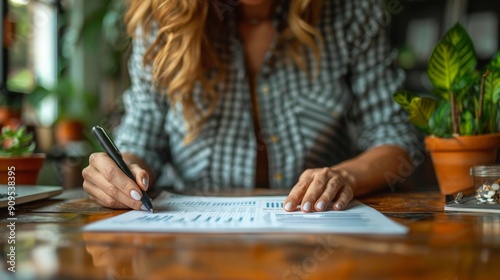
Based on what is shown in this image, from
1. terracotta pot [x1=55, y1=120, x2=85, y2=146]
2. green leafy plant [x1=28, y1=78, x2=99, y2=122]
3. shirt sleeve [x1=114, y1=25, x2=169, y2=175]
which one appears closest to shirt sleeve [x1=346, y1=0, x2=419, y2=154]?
shirt sleeve [x1=114, y1=25, x2=169, y2=175]

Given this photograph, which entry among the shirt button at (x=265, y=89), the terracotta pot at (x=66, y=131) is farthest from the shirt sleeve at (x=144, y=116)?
the terracotta pot at (x=66, y=131)

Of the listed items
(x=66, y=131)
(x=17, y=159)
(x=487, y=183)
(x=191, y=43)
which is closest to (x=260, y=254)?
(x=487, y=183)

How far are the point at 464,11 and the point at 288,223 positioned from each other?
9.03ft

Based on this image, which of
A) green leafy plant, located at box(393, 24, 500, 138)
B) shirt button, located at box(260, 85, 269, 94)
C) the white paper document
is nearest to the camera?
the white paper document

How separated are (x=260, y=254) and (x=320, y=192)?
30 cm

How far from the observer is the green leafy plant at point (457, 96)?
2.81 ft

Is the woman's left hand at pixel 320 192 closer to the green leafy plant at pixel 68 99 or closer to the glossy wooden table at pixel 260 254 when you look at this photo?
the glossy wooden table at pixel 260 254

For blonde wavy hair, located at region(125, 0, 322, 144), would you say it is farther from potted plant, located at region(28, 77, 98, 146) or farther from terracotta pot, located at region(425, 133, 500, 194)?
potted plant, located at region(28, 77, 98, 146)

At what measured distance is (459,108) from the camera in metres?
0.87

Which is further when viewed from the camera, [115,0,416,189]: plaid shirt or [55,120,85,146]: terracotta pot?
[55,120,85,146]: terracotta pot

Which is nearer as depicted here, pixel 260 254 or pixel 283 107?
pixel 260 254

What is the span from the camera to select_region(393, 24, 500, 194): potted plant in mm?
858

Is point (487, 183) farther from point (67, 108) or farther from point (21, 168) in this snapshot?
point (67, 108)

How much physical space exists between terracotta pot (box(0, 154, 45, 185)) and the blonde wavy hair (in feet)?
1.10
